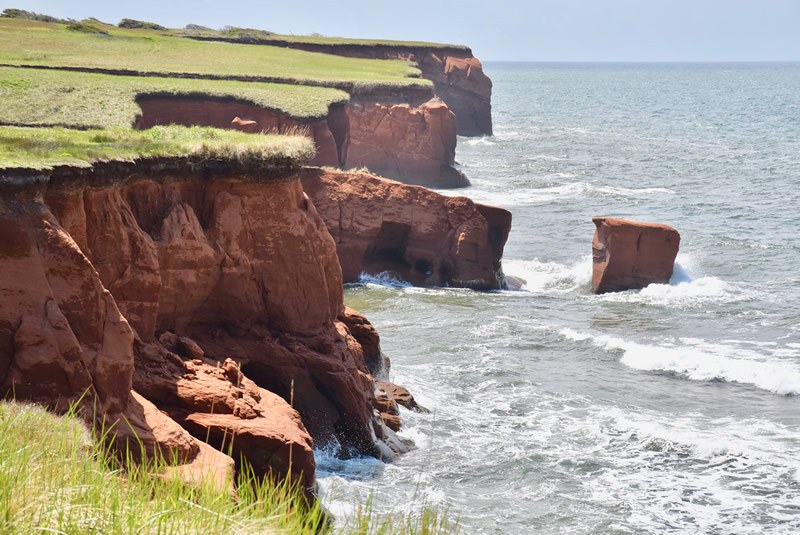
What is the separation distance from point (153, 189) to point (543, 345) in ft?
37.6

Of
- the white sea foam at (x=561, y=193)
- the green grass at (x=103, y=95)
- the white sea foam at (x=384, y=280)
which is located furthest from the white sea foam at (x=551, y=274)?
the white sea foam at (x=561, y=193)

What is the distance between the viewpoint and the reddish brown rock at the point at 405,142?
4769cm

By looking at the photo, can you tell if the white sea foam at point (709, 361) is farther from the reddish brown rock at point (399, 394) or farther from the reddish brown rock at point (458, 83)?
the reddish brown rock at point (458, 83)

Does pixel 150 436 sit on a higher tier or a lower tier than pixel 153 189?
lower

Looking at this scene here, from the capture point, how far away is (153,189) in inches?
533

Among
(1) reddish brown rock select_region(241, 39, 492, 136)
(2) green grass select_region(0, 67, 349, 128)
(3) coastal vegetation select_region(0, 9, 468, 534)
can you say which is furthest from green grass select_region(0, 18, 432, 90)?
(1) reddish brown rock select_region(241, 39, 492, 136)

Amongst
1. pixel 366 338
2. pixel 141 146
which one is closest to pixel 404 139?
pixel 366 338

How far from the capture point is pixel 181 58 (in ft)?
155

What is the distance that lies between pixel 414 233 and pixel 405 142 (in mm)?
20812

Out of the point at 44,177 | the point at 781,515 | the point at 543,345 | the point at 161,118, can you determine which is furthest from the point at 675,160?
the point at 44,177

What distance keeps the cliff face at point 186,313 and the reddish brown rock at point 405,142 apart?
32.0 m

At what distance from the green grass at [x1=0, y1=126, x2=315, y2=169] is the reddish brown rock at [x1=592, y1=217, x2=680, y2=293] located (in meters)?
15.0

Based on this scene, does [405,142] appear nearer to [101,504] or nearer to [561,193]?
[561,193]

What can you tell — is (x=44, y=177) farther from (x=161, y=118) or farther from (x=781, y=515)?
(x=161, y=118)
